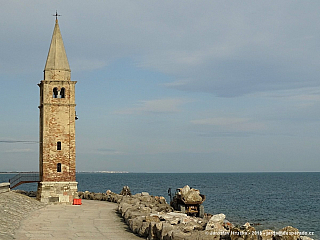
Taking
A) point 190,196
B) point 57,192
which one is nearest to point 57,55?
point 57,192

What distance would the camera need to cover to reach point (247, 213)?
142 feet

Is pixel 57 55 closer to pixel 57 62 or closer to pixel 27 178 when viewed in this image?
pixel 57 62

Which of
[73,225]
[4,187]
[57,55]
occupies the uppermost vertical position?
[57,55]

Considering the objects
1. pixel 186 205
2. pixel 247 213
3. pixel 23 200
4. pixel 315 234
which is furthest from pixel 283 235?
pixel 247 213

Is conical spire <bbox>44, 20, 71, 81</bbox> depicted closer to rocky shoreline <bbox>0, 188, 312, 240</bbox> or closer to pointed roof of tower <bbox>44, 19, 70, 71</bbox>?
pointed roof of tower <bbox>44, 19, 70, 71</bbox>

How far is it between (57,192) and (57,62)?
9.87m

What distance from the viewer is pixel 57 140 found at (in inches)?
1272

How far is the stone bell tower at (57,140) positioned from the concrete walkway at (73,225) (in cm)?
287

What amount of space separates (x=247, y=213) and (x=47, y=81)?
2363cm

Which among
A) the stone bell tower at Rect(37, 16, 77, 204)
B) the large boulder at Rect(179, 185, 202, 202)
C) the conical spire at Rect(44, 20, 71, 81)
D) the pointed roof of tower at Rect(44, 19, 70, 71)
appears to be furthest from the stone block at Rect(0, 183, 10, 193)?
the large boulder at Rect(179, 185, 202, 202)

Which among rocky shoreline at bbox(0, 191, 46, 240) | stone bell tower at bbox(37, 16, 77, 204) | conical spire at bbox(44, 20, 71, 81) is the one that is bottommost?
rocky shoreline at bbox(0, 191, 46, 240)

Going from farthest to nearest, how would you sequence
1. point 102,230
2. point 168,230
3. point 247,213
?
point 247,213 → point 102,230 → point 168,230

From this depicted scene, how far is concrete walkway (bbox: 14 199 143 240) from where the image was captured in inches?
738

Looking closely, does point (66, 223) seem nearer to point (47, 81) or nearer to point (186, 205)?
point (186, 205)
